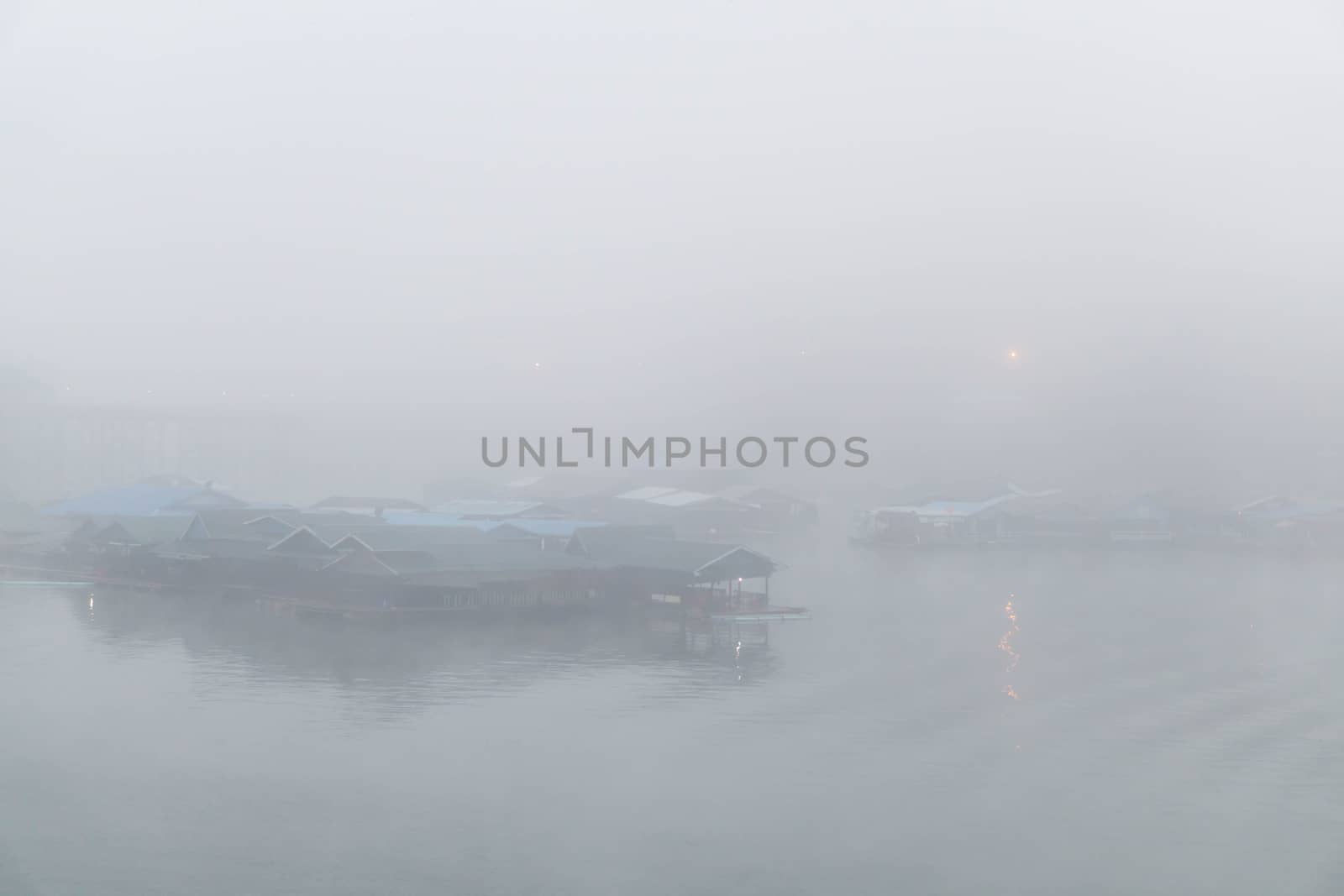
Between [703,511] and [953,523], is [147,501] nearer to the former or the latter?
[703,511]

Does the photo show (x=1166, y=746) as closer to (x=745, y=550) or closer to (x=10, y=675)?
(x=745, y=550)

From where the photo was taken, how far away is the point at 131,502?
1033 centimetres

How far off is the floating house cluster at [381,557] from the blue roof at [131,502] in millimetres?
17

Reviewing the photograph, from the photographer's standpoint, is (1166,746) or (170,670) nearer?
(1166,746)

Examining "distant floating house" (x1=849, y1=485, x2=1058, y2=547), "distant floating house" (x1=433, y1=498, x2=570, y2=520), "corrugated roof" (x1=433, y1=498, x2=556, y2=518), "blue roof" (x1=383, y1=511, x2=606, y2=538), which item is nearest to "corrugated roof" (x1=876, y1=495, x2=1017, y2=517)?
"distant floating house" (x1=849, y1=485, x2=1058, y2=547)

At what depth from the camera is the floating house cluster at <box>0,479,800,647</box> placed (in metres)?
8.34

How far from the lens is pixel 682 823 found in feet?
15.0

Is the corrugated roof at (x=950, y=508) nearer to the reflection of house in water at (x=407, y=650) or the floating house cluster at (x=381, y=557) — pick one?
the floating house cluster at (x=381, y=557)

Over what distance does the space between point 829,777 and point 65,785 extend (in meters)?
3.42

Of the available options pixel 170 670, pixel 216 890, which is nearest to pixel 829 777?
pixel 216 890

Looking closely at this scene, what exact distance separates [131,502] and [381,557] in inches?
139

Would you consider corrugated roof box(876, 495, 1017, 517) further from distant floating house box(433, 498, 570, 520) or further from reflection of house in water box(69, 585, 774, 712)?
reflection of house in water box(69, 585, 774, 712)

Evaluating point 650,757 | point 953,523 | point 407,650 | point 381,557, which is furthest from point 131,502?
point 953,523

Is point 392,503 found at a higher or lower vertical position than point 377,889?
higher
